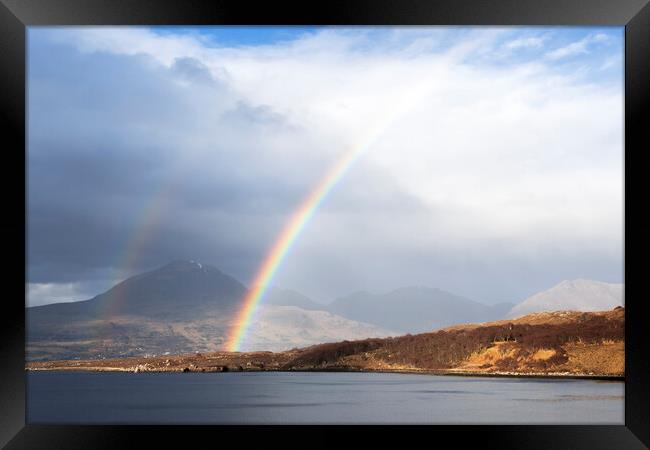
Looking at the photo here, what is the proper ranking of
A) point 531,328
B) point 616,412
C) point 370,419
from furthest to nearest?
point 531,328 → point 616,412 → point 370,419

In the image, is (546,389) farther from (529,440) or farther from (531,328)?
(529,440)

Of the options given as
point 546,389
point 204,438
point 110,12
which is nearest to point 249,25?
point 110,12

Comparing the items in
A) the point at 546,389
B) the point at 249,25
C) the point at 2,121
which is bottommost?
the point at 546,389

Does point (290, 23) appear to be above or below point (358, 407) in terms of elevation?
above

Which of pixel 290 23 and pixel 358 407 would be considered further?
pixel 358 407

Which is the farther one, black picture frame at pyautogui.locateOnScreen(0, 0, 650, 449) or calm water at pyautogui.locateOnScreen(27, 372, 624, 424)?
calm water at pyautogui.locateOnScreen(27, 372, 624, 424)

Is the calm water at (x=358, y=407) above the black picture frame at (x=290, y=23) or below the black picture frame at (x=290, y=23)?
below

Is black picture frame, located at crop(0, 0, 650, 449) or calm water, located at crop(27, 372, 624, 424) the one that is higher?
black picture frame, located at crop(0, 0, 650, 449)

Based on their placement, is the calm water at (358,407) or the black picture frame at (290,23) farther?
the calm water at (358,407)
